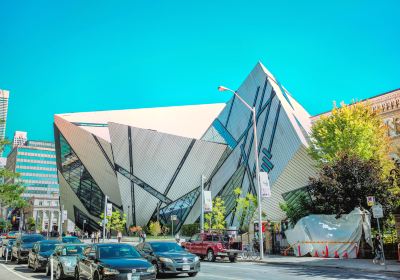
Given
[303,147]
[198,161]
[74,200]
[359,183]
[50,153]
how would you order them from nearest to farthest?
[359,183], [303,147], [198,161], [74,200], [50,153]

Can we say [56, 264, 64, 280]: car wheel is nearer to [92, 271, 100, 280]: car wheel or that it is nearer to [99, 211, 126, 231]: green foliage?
[92, 271, 100, 280]: car wheel

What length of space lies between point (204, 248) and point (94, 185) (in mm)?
58052

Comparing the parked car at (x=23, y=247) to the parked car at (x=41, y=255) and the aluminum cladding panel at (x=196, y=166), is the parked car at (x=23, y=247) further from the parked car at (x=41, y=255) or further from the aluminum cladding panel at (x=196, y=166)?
the aluminum cladding panel at (x=196, y=166)

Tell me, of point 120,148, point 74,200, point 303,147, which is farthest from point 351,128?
point 74,200

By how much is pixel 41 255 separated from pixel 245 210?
31.5m

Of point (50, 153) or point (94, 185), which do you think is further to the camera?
point (50, 153)

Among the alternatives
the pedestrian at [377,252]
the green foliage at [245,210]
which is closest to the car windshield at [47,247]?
the pedestrian at [377,252]

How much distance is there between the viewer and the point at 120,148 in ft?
229

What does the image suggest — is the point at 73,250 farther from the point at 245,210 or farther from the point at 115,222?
the point at 115,222

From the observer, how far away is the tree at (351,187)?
87.1 ft

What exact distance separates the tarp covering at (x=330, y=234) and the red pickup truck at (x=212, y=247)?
5.72m

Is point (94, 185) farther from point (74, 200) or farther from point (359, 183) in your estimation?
point (359, 183)

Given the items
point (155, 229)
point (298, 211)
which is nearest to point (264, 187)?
point (298, 211)

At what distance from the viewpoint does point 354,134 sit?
36.3 m
